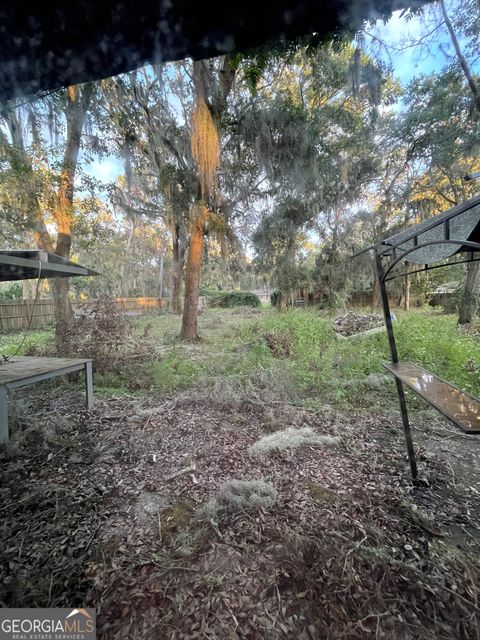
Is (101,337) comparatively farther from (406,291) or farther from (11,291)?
(11,291)

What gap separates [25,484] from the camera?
1.72 metres

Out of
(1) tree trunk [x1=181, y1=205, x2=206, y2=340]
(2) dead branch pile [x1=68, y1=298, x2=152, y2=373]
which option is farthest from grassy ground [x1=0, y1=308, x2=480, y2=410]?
(1) tree trunk [x1=181, y1=205, x2=206, y2=340]

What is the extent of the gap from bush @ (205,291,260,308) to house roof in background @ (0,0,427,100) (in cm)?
1622

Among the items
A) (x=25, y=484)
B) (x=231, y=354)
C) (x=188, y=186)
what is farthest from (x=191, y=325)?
(x=25, y=484)

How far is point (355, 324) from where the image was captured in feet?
19.8

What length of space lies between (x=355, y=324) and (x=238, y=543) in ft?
18.3

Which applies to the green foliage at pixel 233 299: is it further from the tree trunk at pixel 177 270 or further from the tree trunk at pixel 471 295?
the tree trunk at pixel 471 295

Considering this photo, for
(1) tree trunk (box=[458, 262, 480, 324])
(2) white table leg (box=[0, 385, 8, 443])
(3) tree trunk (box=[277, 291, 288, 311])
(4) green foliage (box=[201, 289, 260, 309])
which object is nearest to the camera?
(2) white table leg (box=[0, 385, 8, 443])

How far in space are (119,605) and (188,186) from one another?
5864 mm

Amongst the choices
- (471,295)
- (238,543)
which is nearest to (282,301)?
(471,295)

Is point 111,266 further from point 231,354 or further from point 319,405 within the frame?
point 319,405

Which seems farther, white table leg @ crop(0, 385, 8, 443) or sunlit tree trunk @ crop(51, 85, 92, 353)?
sunlit tree trunk @ crop(51, 85, 92, 353)

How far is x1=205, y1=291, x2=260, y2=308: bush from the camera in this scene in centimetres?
1766

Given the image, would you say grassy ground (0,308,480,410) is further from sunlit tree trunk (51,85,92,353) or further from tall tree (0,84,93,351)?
tall tree (0,84,93,351)
